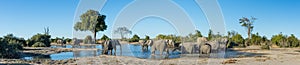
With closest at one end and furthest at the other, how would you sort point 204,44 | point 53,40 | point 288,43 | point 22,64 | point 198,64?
point 22,64 < point 198,64 < point 204,44 < point 288,43 < point 53,40

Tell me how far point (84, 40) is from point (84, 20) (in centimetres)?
324

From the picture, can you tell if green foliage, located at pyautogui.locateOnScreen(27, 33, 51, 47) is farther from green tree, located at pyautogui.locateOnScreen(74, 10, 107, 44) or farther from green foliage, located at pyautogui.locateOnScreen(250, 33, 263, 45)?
green foliage, located at pyautogui.locateOnScreen(250, 33, 263, 45)

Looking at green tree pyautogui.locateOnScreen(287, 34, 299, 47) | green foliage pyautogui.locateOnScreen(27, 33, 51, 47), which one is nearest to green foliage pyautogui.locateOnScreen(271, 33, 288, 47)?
green tree pyautogui.locateOnScreen(287, 34, 299, 47)

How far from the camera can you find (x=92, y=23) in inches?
2116

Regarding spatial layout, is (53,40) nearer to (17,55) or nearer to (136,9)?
(136,9)

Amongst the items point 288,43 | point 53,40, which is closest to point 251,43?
point 288,43

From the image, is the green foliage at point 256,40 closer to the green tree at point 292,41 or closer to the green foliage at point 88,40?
the green tree at point 292,41

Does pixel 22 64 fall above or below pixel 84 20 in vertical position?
below

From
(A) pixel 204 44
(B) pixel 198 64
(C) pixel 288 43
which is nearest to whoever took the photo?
(B) pixel 198 64

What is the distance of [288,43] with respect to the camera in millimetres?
51938

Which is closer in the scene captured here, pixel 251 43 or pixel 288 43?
pixel 288 43

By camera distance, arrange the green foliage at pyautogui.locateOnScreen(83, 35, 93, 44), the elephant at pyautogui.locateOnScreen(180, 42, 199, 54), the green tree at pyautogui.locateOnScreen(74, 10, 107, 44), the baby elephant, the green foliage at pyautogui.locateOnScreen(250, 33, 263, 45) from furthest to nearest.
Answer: the green foliage at pyautogui.locateOnScreen(250, 33, 263, 45) → the green foliage at pyautogui.locateOnScreen(83, 35, 93, 44) → the green tree at pyautogui.locateOnScreen(74, 10, 107, 44) → the baby elephant → the elephant at pyautogui.locateOnScreen(180, 42, 199, 54)

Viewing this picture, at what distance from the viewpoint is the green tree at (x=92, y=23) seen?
51.5 m

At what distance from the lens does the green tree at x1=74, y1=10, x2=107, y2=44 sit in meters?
51.5
